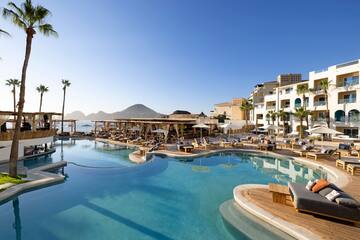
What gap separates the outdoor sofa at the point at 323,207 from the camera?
5195 millimetres

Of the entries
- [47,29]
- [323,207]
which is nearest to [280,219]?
[323,207]

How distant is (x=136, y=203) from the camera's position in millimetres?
7625

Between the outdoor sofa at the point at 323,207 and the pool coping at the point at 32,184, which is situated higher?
the outdoor sofa at the point at 323,207

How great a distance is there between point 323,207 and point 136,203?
21.4 feet

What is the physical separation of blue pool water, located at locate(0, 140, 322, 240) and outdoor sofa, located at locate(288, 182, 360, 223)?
208 cm

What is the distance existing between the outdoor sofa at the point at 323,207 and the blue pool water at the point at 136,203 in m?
2.08

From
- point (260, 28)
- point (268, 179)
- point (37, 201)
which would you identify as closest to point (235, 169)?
point (268, 179)

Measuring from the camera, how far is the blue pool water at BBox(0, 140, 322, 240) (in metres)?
5.71

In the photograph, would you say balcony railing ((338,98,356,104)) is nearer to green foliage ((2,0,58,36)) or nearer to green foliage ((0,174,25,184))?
green foliage ((2,0,58,36))

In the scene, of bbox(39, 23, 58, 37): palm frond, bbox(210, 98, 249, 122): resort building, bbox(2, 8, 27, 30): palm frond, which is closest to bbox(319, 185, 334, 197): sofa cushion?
bbox(39, 23, 58, 37): palm frond

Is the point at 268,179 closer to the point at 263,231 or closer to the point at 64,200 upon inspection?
the point at 263,231

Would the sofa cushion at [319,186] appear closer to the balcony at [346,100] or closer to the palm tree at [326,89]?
the palm tree at [326,89]


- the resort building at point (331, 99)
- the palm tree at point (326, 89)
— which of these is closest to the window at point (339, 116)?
the resort building at point (331, 99)

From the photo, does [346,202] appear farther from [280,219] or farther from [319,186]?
[280,219]
